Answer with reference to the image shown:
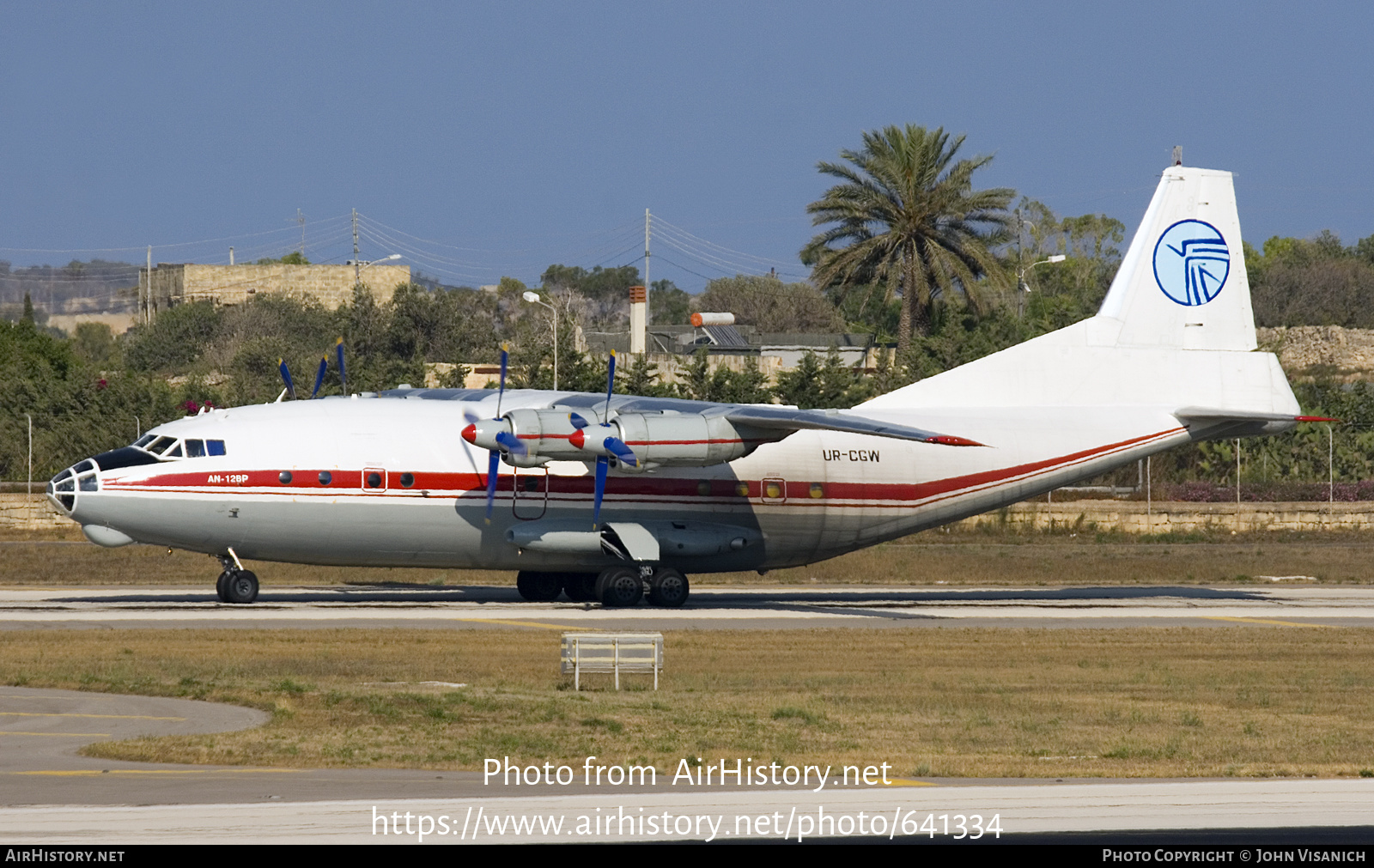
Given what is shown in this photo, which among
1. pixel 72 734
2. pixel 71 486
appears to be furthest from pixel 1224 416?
pixel 72 734

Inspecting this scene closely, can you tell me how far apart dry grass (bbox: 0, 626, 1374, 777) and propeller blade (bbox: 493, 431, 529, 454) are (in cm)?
409

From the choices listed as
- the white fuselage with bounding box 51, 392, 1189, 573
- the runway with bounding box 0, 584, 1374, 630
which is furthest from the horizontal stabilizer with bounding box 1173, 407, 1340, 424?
the runway with bounding box 0, 584, 1374, 630

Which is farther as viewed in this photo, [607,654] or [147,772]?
[607,654]

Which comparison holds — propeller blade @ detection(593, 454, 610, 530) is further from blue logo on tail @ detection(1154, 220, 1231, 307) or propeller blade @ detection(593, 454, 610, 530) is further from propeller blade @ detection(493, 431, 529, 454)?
blue logo on tail @ detection(1154, 220, 1231, 307)

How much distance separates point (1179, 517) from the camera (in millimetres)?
49688

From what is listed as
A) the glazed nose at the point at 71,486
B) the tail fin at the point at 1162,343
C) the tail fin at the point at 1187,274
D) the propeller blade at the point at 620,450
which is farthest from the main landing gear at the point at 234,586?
the tail fin at the point at 1187,274

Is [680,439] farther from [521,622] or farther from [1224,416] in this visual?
[1224,416]

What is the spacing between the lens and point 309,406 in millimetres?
31406

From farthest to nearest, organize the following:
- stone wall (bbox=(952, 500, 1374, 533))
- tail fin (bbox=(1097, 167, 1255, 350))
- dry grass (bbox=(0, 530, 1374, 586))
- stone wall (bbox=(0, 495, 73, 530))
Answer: stone wall (bbox=(952, 500, 1374, 533)) < stone wall (bbox=(0, 495, 73, 530)) < dry grass (bbox=(0, 530, 1374, 586)) < tail fin (bbox=(1097, 167, 1255, 350))

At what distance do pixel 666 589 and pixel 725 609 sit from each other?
4.57 feet

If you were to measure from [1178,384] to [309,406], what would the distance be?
65.8ft

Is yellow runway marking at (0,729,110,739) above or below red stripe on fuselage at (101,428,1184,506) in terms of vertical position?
below

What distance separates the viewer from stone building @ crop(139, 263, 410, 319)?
424 ft

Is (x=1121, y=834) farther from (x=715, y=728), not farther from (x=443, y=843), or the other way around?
(x=715, y=728)
